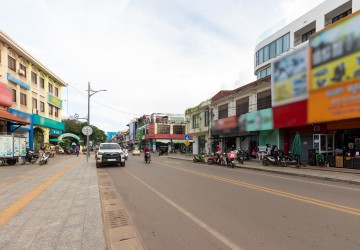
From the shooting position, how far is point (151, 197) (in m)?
9.13

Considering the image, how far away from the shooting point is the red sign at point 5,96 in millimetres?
26578

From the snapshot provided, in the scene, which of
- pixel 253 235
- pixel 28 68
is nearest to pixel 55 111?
pixel 28 68

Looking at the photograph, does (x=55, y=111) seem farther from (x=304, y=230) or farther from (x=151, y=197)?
(x=304, y=230)

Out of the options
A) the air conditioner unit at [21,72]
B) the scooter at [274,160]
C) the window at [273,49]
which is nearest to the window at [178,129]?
the window at [273,49]

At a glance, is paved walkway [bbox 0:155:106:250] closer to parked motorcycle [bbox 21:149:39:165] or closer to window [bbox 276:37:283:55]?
parked motorcycle [bbox 21:149:39:165]

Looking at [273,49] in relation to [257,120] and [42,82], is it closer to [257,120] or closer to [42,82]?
[257,120]

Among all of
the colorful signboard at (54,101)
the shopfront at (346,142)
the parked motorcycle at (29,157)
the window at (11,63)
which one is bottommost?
the parked motorcycle at (29,157)

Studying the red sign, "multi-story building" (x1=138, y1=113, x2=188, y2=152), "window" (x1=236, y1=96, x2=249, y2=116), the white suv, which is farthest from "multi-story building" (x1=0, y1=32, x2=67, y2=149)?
"multi-story building" (x1=138, y1=113, x2=188, y2=152)

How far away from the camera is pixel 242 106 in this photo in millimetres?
32781

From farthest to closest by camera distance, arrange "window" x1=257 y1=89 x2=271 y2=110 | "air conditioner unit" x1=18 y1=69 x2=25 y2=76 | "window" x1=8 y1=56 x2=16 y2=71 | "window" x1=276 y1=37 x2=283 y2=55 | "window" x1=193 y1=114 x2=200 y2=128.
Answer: "window" x1=193 y1=114 x2=200 y2=128
"window" x1=276 y1=37 x2=283 y2=55
"air conditioner unit" x1=18 y1=69 x2=25 y2=76
"window" x1=8 y1=56 x2=16 y2=71
"window" x1=257 y1=89 x2=271 y2=110

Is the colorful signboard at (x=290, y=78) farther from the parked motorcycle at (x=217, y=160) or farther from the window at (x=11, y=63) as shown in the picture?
the window at (x=11, y=63)

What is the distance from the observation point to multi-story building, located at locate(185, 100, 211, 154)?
43.5 meters

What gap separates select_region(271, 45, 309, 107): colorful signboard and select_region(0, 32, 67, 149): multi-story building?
24.0 meters

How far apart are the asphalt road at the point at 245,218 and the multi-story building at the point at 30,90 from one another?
84.8 feet
